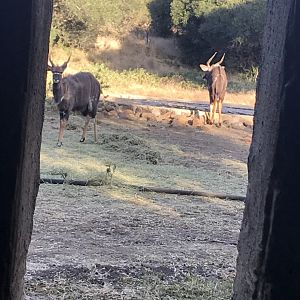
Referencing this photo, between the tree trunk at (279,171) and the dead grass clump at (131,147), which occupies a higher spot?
the tree trunk at (279,171)

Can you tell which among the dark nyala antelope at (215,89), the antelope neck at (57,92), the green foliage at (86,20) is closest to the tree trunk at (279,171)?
the antelope neck at (57,92)

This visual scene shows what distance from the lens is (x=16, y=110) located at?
4.40 feet

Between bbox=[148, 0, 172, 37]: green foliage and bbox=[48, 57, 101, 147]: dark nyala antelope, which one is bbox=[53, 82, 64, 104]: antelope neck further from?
bbox=[148, 0, 172, 37]: green foliage

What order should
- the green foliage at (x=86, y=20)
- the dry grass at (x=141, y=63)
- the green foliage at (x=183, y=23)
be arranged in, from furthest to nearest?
the green foliage at (x=86, y=20)
the green foliage at (x=183, y=23)
the dry grass at (x=141, y=63)

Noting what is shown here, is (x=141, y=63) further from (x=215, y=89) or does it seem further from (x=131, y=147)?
(x=131, y=147)

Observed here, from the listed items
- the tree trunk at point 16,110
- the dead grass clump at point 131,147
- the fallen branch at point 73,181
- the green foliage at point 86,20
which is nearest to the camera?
the tree trunk at point 16,110

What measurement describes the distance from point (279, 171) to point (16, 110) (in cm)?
61

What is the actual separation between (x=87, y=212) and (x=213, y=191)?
7.80ft

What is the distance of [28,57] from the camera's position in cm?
134

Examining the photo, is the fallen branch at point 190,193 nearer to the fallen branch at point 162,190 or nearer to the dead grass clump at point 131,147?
the fallen branch at point 162,190

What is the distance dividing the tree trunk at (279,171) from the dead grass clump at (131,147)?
9058mm

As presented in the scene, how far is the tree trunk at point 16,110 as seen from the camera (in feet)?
4.32

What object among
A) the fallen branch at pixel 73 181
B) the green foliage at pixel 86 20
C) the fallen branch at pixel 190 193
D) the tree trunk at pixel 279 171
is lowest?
the fallen branch at pixel 73 181

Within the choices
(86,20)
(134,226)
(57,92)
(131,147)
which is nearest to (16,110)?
(134,226)
